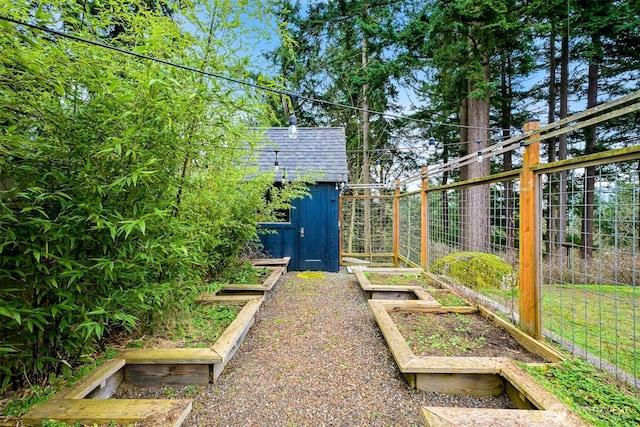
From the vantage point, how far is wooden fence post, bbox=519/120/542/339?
86.7 inches

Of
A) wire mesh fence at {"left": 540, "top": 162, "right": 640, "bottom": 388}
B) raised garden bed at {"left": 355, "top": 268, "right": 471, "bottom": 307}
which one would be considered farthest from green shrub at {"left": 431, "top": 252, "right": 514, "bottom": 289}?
wire mesh fence at {"left": 540, "top": 162, "right": 640, "bottom": 388}

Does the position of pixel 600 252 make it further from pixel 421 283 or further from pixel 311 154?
pixel 311 154

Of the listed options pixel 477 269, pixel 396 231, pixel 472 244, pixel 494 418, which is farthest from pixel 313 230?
pixel 494 418

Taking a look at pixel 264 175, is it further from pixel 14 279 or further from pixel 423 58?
pixel 423 58

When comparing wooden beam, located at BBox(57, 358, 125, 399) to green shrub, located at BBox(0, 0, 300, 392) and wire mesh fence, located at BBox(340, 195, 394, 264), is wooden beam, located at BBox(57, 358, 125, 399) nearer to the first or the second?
green shrub, located at BBox(0, 0, 300, 392)

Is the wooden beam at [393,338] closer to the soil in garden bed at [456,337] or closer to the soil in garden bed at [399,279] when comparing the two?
the soil in garden bed at [456,337]

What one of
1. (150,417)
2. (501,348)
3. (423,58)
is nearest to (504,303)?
(501,348)

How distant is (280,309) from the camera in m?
3.67

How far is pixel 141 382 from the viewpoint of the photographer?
202 centimetres

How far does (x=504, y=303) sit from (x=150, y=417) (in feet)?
10.2

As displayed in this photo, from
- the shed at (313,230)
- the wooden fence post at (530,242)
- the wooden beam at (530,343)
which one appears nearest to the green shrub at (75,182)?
the wooden fence post at (530,242)

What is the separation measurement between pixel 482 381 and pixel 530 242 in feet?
3.52

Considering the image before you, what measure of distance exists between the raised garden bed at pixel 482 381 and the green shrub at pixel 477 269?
971 millimetres

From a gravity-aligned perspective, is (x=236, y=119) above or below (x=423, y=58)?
below
